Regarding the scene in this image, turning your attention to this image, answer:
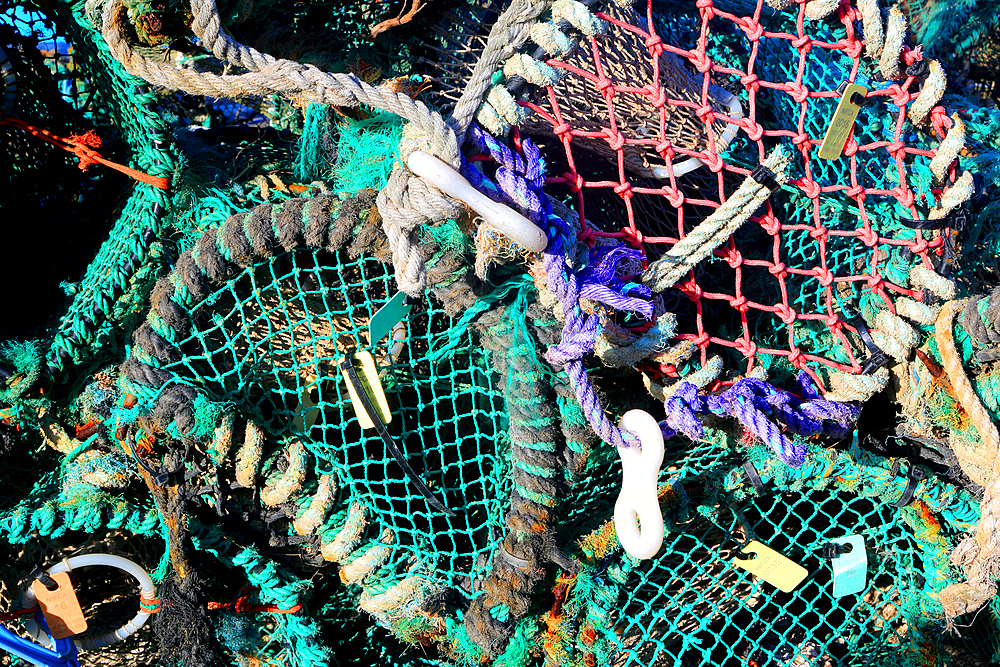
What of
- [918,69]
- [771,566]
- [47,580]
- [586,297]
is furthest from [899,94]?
[47,580]

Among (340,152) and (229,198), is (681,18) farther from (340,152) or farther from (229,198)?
(229,198)

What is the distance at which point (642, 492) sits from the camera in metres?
1.14

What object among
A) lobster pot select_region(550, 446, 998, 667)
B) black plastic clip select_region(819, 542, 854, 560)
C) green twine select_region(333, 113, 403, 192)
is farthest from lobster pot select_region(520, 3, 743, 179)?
black plastic clip select_region(819, 542, 854, 560)

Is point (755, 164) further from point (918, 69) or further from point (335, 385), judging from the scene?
point (335, 385)

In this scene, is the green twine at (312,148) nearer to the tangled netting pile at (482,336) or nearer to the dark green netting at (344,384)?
the tangled netting pile at (482,336)

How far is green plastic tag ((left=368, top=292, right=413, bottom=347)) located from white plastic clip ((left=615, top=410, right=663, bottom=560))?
0.39m

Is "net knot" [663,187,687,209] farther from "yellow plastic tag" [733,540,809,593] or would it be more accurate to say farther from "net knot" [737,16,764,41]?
"yellow plastic tag" [733,540,809,593]

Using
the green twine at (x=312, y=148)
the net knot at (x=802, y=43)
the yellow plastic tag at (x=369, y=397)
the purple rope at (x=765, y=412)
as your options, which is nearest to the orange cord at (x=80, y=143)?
the green twine at (x=312, y=148)

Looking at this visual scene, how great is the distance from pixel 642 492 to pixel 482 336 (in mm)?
331

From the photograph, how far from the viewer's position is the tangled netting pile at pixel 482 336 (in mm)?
1171

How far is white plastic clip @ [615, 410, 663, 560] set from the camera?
1126mm

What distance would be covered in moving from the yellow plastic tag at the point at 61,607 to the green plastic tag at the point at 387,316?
0.71 meters

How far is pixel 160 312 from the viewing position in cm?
127

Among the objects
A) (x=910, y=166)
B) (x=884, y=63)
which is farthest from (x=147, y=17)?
(x=910, y=166)
